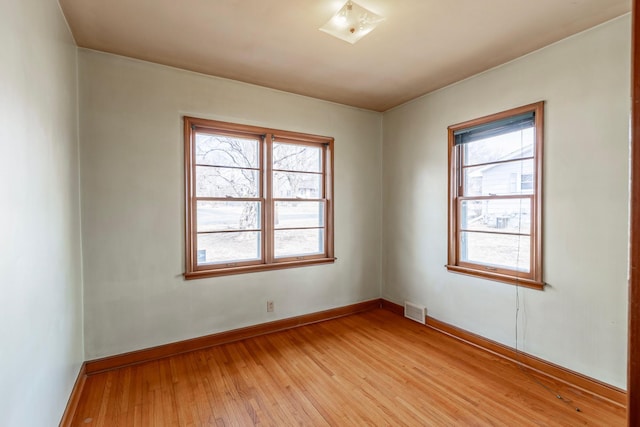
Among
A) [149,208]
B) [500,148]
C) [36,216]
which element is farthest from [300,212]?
[36,216]

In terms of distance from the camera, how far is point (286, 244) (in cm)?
354

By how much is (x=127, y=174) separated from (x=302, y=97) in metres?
1.96

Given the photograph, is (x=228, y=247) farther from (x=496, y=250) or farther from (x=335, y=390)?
(x=496, y=250)

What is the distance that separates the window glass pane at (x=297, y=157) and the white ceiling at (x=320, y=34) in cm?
73

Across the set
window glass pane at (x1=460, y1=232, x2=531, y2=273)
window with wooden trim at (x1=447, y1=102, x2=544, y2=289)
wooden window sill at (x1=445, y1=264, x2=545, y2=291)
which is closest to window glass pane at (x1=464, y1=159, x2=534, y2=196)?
window with wooden trim at (x1=447, y1=102, x2=544, y2=289)

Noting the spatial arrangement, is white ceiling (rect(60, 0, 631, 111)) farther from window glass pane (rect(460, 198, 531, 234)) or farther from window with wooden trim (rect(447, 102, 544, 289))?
window glass pane (rect(460, 198, 531, 234))

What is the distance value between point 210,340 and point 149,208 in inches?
54.3

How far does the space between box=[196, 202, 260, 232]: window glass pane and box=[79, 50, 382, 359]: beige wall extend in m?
0.22

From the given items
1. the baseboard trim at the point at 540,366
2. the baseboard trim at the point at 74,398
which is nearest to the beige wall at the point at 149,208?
the baseboard trim at the point at 74,398

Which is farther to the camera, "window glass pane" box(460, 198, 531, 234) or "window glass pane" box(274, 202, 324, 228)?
"window glass pane" box(274, 202, 324, 228)

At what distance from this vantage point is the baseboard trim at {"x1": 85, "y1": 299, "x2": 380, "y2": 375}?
2566 millimetres

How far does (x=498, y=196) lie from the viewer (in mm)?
2854

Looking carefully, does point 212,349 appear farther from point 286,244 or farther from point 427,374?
point 427,374

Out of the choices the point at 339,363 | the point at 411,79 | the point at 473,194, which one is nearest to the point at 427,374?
the point at 339,363
